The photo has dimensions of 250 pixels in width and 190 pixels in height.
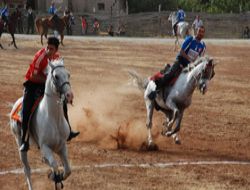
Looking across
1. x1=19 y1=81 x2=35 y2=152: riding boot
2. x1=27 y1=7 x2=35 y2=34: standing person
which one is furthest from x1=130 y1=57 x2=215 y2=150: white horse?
x1=27 y1=7 x2=35 y2=34: standing person

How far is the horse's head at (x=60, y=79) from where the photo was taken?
948 centimetres

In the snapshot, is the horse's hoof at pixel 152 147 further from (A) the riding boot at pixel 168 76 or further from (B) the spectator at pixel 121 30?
(B) the spectator at pixel 121 30

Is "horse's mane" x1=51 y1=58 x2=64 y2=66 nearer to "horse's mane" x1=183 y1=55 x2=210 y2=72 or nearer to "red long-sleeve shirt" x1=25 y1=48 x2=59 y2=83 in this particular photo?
"red long-sleeve shirt" x1=25 y1=48 x2=59 y2=83

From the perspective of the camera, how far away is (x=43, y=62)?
10578 mm

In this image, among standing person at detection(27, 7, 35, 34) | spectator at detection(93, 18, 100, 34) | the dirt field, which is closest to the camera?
the dirt field

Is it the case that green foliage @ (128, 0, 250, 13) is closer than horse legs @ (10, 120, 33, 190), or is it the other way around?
horse legs @ (10, 120, 33, 190)

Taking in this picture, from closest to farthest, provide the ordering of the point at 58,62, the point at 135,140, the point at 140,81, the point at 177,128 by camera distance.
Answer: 1. the point at 58,62
2. the point at 177,128
3. the point at 135,140
4. the point at 140,81

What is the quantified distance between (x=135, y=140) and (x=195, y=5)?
6823cm

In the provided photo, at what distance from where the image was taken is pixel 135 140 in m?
15.4

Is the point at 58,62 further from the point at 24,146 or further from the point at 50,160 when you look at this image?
the point at 24,146

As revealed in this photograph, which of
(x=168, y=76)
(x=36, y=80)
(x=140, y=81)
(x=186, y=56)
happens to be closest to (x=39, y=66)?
(x=36, y=80)

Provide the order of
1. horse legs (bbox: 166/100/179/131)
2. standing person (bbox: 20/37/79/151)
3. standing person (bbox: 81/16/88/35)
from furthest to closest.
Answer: standing person (bbox: 81/16/88/35), horse legs (bbox: 166/100/179/131), standing person (bbox: 20/37/79/151)

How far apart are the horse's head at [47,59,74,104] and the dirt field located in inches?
88.0

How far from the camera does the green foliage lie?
79062mm
